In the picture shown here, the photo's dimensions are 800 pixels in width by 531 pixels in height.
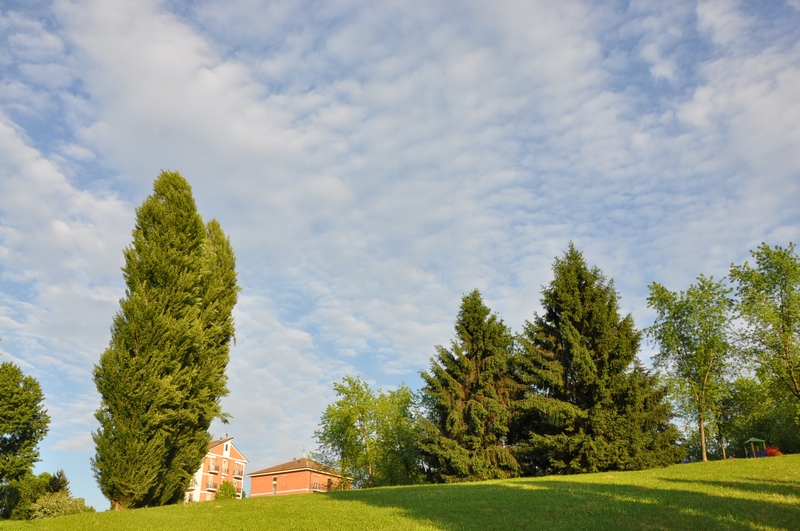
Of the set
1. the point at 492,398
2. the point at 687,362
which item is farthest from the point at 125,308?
the point at 687,362

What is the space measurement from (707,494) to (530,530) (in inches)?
319

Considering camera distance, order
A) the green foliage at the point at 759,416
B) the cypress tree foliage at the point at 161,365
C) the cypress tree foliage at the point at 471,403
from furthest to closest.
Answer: the green foliage at the point at 759,416
the cypress tree foliage at the point at 471,403
the cypress tree foliage at the point at 161,365

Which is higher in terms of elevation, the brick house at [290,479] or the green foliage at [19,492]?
the green foliage at [19,492]

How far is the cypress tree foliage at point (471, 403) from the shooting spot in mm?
35781

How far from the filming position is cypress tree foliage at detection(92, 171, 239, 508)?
2375cm

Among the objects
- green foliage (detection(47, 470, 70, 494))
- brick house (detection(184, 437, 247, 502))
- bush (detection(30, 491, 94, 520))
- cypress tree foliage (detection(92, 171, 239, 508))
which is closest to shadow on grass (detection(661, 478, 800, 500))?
cypress tree foliage (detection(92, 171, 239, 508))

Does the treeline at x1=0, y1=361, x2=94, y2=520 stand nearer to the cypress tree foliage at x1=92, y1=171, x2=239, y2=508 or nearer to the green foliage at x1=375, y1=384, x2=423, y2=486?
the cypress tree foliage at x1=92, y1=171, x2=239, y2=508

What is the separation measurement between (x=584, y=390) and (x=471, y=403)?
7749 mm

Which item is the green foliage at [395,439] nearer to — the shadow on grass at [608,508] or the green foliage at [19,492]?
the shadow on grass at [608,508]

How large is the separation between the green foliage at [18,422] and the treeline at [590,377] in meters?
28.7

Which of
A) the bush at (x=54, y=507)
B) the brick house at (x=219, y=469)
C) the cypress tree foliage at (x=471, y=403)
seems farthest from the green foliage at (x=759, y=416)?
the brick house at (x=219, y=469)

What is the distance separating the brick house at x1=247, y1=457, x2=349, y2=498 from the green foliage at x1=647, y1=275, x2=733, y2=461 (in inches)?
2010

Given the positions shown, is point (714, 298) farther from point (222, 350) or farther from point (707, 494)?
point (222, 350)

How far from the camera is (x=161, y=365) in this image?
2497cm
